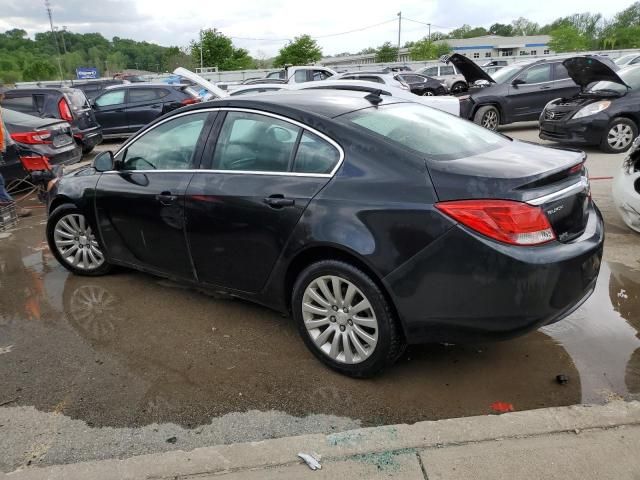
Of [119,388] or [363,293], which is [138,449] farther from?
[363,293]

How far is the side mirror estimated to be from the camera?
14.1ft

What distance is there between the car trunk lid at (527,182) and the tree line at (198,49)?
57.9m

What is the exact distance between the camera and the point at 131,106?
559 inches

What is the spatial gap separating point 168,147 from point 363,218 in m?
1.85

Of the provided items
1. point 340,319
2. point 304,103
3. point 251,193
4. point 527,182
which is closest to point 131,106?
point 304,103

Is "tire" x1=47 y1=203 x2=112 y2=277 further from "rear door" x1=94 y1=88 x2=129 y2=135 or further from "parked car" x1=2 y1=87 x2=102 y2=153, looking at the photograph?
"rear door" x1=94 y1=88 x2=129 y2=135

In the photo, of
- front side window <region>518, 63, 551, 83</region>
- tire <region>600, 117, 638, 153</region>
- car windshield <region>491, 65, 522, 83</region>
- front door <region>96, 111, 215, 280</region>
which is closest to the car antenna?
front door <region>96, 111, 215, 280</region>

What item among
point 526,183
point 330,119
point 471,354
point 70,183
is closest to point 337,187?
point 330,119

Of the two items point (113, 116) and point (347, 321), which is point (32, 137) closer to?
point (113, 116)

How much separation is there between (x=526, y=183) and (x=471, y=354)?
123 cm

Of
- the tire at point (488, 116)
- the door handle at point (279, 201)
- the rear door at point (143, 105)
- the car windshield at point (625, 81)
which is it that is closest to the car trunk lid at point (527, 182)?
the door handle at point (279, 201)

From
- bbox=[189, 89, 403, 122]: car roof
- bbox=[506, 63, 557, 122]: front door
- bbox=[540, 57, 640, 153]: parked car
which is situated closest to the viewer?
bbox=[189, 89, 403, 122]: car roof

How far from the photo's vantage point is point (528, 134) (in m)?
13.0

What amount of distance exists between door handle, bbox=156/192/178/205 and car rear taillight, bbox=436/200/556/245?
78.7 inches
